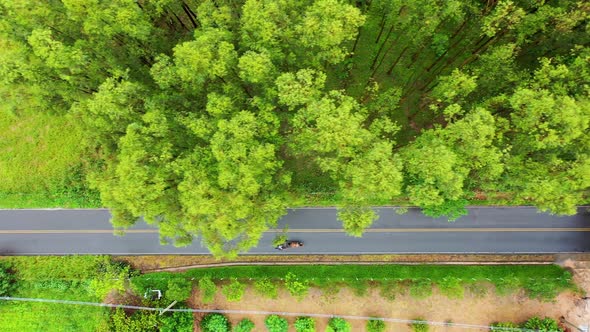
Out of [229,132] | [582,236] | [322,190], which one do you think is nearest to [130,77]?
[229,132]

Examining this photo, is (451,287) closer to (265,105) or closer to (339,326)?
(339,326)

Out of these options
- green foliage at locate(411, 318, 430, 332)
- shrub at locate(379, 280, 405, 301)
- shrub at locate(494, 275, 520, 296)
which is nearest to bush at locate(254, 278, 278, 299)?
shrub at locate(379, 280, 405, 301)

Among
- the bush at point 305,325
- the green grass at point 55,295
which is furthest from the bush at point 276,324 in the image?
the green grass at point 55,295

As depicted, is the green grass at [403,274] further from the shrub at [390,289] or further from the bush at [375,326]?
the bush at [375,326]

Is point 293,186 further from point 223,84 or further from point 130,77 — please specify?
point 130,77

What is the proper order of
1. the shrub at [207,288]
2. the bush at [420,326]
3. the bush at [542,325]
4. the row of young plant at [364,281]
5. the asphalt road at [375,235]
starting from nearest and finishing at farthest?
the bush at [542,325], the row of young plant at [364,281], the bush at [420,326], the shrub at [207,288], the asphalt road at [375,235]

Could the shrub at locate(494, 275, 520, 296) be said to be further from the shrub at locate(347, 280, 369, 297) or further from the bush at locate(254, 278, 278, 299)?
the bush at locate(254, 278, 278, 299)

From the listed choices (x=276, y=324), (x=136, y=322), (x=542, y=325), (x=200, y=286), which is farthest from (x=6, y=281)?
(x=542, y=325)
